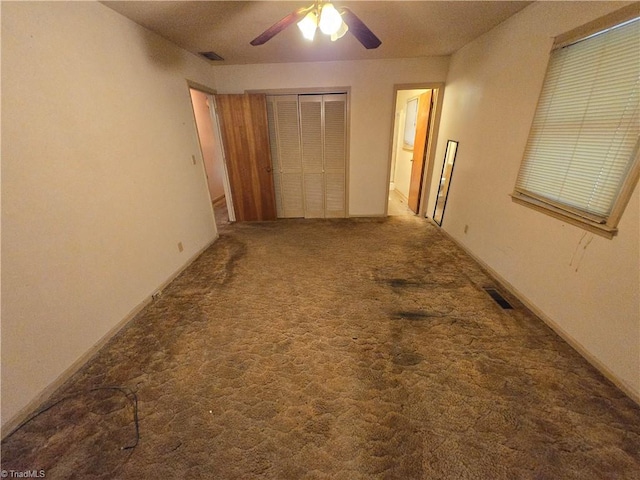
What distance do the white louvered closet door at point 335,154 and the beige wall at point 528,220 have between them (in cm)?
161

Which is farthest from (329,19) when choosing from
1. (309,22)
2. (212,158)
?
(212,158)

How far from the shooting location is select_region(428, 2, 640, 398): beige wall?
1.48 metres

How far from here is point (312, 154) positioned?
4.18m

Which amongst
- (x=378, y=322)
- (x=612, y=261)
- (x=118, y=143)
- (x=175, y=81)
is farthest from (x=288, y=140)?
(x=612, y=261)

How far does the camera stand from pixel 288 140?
4117 millimetres

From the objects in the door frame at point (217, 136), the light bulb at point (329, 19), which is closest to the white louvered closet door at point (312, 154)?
the door frame at point (217, 136)

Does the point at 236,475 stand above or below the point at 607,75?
below

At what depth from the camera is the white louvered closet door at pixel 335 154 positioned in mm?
3904

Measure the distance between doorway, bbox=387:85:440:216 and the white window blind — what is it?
211 centimetres

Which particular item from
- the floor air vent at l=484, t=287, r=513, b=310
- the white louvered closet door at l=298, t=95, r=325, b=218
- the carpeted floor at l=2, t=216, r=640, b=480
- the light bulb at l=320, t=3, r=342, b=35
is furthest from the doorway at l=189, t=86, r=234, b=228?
the floor air vent at l=484, t=287, r=513, b=310

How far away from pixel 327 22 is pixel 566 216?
7.05ft

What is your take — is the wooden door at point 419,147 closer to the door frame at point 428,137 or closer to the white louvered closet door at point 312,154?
the door frame at point 428,137

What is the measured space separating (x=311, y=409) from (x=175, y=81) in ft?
11.6

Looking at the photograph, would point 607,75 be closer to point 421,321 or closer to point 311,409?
point 421,321
